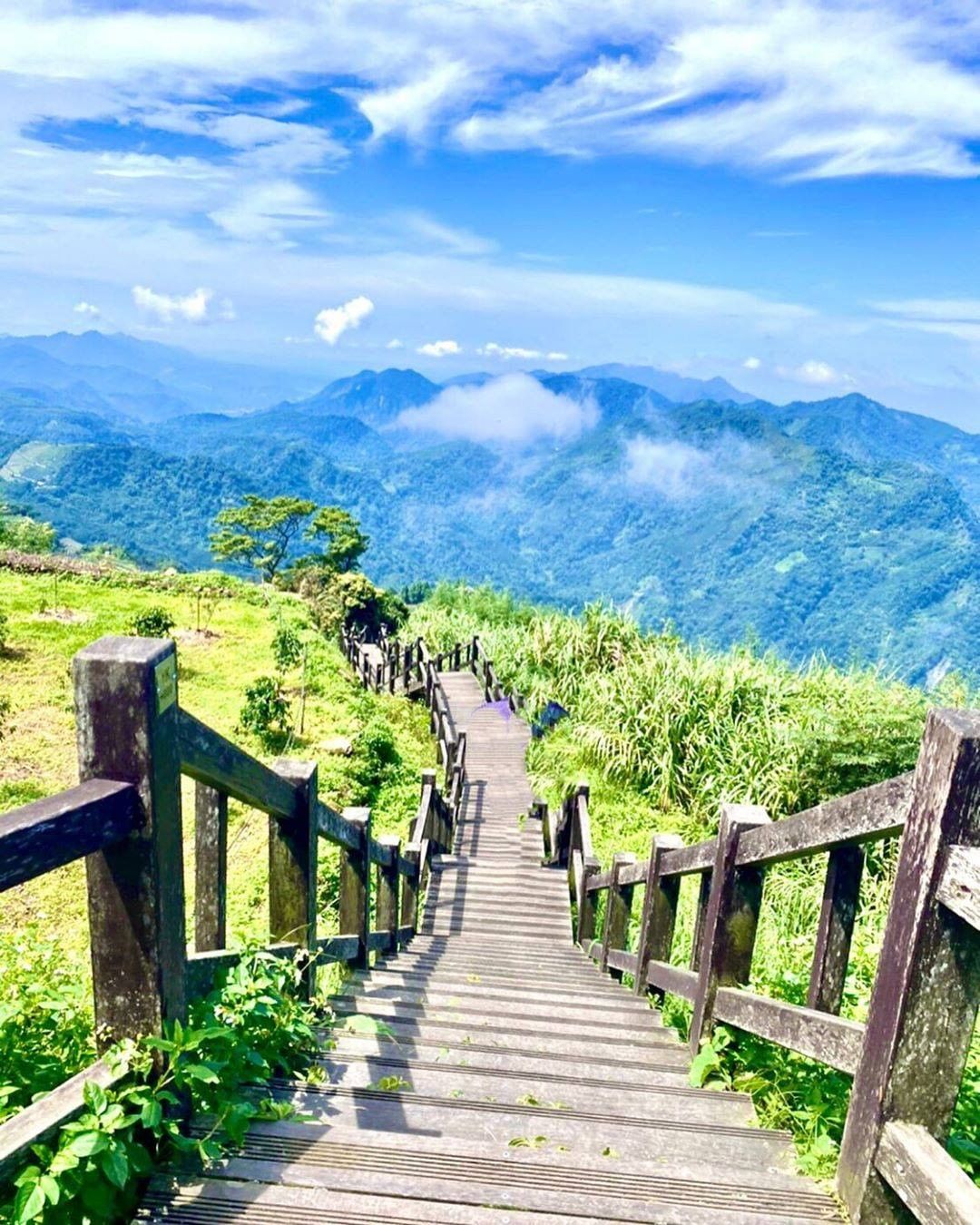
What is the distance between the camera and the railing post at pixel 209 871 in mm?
2670

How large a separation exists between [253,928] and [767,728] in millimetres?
7659

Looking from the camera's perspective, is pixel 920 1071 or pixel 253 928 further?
pixel 253 928

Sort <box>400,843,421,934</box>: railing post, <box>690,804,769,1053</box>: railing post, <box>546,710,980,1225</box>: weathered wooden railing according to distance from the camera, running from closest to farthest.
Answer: <box>546,710,980,1225</box>: weathered wooden railing
<box>690,804,769,1053</box>: railing post
<box>400,843,421,934</box>: railing post

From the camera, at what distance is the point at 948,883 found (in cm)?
176

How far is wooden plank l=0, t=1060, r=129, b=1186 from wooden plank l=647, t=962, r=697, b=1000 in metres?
2.37

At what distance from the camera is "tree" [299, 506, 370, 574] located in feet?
129

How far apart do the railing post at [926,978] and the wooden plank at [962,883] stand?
2 centimetres

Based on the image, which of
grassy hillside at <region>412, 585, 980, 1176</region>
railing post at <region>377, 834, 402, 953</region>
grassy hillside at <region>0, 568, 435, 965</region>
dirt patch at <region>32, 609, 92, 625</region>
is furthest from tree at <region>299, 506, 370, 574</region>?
railing post at <region>377, 834, 402, 953</region>

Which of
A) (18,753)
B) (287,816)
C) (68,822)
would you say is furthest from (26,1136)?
(18,753)

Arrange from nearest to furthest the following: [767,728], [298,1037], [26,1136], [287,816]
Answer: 1. [26,1136]
2. [298,1037]
3. [287,816]
4. [767,728]

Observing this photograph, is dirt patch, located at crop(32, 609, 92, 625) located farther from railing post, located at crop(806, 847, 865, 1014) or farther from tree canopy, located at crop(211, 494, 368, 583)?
railing post, located at crop(806, 847, 865, 1014)

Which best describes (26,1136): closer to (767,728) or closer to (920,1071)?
(920,1071)

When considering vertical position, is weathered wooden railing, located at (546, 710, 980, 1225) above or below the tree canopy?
above

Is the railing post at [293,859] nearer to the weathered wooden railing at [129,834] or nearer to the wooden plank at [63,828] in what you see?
the weathered wooden railing at [129,834]
